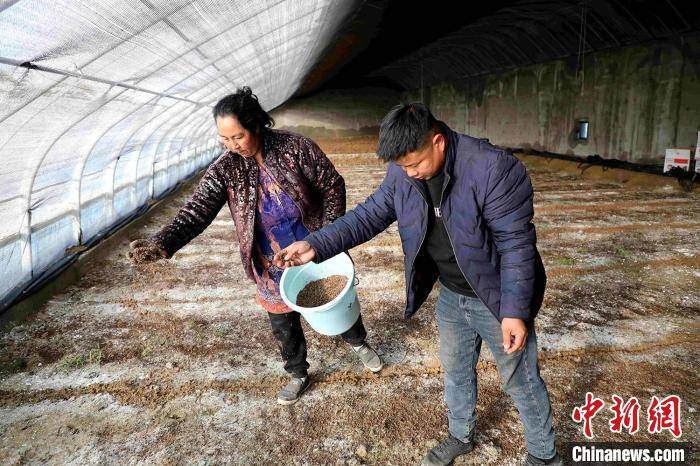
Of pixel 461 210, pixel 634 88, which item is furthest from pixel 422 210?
pixel 634 88

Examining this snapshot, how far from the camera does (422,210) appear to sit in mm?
1777

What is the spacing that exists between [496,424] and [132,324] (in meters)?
3.11

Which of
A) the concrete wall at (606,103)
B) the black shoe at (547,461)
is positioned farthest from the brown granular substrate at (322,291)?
the concrete wall at (606,103)

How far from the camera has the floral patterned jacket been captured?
7.58ft

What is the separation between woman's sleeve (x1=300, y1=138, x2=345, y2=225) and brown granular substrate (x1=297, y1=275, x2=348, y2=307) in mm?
370

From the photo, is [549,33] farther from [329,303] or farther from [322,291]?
[329,303]

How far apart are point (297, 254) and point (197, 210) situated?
2.54 feet

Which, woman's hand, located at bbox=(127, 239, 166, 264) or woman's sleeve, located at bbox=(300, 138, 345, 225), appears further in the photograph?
woman's sleeve, located at bbox=(300, 138, 345, 225)

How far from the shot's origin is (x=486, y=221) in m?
1.64

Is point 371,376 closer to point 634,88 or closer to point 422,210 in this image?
point 422,210

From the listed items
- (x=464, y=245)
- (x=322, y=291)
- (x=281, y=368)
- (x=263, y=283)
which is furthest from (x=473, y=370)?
(x=281, y=368)

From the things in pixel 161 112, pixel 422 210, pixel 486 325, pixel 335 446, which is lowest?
pixel 335 446

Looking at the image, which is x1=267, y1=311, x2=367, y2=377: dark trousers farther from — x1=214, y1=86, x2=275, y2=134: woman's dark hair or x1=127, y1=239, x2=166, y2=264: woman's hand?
x1=214, y1=86, x2=275, y2=134: woman's dark hair

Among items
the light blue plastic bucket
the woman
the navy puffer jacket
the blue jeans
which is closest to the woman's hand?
the woman
